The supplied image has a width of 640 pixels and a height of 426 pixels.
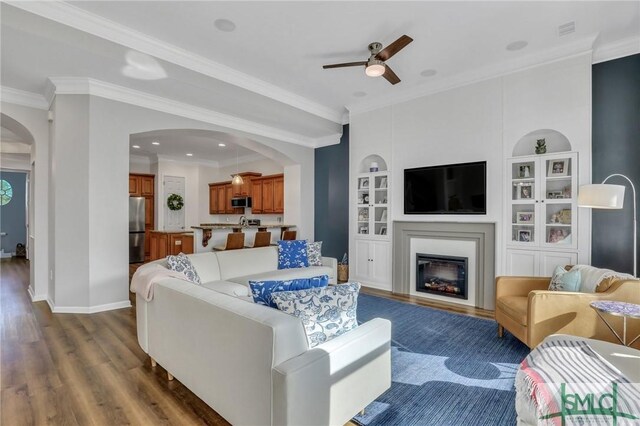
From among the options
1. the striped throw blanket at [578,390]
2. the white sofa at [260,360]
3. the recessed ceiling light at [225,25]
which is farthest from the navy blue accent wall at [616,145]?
the recessed ceiling light at [225,25]

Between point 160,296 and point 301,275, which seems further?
point 301,275

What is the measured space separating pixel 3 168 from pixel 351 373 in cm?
1060

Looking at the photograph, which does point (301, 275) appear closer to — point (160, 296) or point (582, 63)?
point (160, 296)

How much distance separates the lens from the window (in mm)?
8969

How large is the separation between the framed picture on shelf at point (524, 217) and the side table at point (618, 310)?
1833 millimetres

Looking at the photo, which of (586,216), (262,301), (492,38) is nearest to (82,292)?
(262,301)

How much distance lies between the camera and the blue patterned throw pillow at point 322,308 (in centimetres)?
164

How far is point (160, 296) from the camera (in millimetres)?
2332

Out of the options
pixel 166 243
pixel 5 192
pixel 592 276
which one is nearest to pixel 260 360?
pixel 592 276

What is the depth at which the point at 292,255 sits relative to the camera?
15.7 feet

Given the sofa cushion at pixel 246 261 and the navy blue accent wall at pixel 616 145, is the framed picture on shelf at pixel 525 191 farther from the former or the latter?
the sofa cushion at pixel 246 261

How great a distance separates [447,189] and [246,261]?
124 inches

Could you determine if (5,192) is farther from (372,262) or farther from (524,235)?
(524,235)

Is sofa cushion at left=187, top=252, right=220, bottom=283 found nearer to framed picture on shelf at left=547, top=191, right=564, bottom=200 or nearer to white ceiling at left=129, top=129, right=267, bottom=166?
white ceiling at left=129, top=129, right=267, bottom=166
